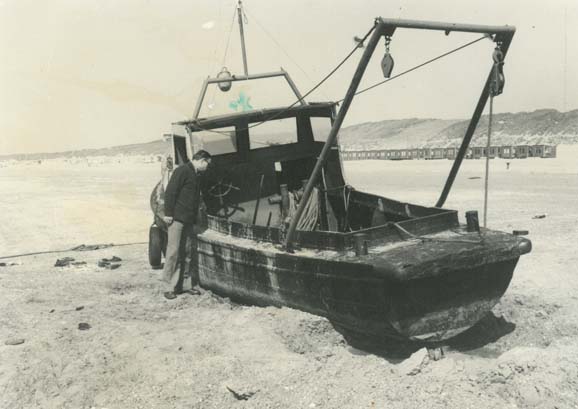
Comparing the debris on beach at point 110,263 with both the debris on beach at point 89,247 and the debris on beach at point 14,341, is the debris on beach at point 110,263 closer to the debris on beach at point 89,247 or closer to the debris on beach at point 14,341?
the debris on beach at point 89,247

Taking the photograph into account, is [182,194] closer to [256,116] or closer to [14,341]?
[256,116]

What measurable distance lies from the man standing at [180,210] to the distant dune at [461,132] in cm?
5598

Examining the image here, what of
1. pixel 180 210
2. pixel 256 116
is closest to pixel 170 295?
pixel 180 210

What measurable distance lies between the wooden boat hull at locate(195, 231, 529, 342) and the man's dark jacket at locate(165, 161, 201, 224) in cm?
186

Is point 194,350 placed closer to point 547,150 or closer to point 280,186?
point 280,186

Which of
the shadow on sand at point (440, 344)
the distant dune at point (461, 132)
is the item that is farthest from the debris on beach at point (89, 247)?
the distant dune at point (461, 132)

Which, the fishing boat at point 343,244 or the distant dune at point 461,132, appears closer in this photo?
the fishing boat at point 343,244

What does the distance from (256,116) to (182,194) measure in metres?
1.69

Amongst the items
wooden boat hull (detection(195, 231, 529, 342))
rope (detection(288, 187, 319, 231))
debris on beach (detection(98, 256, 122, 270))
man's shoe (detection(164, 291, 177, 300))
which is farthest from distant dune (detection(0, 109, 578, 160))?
wooden boat hull (detection(195, 231, 529, 342))

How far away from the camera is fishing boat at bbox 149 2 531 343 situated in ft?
16.9

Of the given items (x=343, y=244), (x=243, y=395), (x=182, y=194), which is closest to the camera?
(x=243, y=395)

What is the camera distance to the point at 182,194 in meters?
7.77

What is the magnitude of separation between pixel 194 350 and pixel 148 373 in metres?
0.62

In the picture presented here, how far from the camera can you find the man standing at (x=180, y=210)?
774 centimetres
